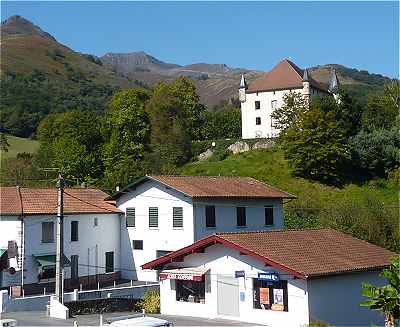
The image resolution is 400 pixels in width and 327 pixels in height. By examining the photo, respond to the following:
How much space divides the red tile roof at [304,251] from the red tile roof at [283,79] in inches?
2108

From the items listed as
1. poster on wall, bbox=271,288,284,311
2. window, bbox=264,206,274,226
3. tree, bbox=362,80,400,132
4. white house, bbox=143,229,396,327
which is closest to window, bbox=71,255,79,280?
white house, bbox=143,229,396,327

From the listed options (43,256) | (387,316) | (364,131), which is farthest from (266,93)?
(387,316)

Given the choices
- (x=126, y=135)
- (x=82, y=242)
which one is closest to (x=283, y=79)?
(x=126, y=135)

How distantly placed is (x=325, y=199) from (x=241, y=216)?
19.7m

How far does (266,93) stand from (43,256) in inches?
2021

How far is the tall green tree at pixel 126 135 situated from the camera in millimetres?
75231

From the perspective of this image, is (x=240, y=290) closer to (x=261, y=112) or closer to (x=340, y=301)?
(x=340, y=301)

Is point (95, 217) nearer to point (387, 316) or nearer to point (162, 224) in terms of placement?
point (162, 224)

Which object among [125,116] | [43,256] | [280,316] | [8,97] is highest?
[8,97]

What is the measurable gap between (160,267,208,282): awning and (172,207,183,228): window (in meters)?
12.7

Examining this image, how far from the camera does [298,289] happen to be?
28094 millimetres

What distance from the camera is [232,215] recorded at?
1828 inches

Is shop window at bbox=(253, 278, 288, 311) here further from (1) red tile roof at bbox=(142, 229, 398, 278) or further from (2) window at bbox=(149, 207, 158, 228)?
(2) window at bbox=(149, 207, 158, 228)

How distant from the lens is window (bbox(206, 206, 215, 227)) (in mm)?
45406
